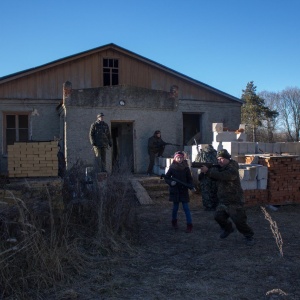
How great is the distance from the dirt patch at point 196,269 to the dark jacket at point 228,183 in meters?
0.77

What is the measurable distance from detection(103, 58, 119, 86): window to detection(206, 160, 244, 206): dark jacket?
39.5 feet

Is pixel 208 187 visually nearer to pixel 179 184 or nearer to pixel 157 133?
pixel 179 184

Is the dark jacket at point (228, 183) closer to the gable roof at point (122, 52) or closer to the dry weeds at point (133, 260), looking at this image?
the dry weeds at point (133, 260)

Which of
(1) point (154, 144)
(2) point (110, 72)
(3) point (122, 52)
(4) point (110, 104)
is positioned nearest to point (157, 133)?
(1) point (154, 144)

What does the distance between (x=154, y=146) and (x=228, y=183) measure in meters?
7.77

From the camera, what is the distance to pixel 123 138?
54.6 ft

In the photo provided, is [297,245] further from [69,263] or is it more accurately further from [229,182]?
[69,263]

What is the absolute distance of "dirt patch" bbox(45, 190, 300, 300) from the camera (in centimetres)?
451

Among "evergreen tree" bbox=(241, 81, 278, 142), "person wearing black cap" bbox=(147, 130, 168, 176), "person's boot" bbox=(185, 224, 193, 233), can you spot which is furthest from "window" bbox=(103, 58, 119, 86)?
"evergreen tree" bbox=(241, 81, 278, 142)

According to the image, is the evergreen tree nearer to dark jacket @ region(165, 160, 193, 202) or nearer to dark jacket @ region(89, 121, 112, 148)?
dark jacket @ region(89, 121, 112, 148)

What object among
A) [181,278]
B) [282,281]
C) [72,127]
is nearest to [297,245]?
[282,281]

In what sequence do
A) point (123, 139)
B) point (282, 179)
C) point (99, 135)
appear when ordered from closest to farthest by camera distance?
1. point (282, 179)
2. point (99, 135)
3. point (123, 139)

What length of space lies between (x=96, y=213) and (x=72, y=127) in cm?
825

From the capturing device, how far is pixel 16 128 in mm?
16750
